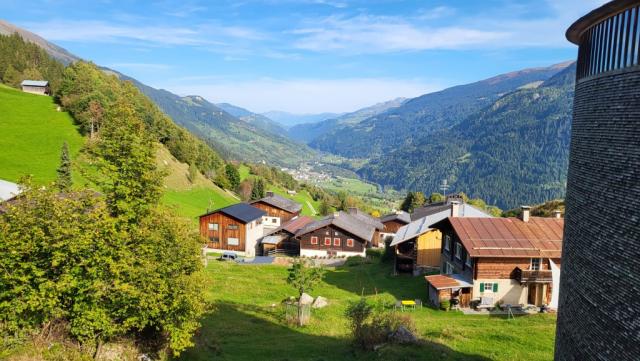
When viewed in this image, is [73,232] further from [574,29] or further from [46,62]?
[46,62]

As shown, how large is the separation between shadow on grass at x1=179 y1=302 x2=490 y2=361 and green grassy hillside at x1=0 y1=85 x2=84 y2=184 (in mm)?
55337

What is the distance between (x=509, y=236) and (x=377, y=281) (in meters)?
13.9

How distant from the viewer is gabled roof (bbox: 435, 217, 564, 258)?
33188mm

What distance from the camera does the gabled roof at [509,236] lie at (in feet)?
109

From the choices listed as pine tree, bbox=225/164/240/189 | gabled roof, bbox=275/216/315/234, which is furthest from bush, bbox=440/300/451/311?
pine tree, bbox=225/164/240/189

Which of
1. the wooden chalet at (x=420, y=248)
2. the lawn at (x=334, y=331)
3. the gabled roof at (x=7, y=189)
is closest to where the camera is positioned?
the lawn at (x=334, y=331)

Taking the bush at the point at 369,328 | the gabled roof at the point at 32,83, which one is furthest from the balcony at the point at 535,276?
the gabled roof at the point at 32,83

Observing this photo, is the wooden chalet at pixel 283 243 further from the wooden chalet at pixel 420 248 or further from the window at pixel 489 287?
the window at pixel 489 287

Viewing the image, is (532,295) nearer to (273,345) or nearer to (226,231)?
(273,345)

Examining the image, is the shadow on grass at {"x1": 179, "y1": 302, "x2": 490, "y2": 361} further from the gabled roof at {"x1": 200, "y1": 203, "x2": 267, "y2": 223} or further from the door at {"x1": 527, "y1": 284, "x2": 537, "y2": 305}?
the gabled roof at {"x1": 200, "y1": 203, "x2": 267, "y2": 223}

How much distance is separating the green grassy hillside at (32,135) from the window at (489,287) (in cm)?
6507

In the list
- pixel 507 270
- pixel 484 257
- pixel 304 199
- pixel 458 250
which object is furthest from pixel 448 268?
pixel 304 199

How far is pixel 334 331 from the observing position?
1101 inches

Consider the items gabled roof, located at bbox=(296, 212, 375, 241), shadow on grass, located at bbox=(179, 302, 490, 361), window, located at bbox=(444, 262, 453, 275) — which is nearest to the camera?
shadow on grass, located at bbox=(179, 302, 490, 361)
